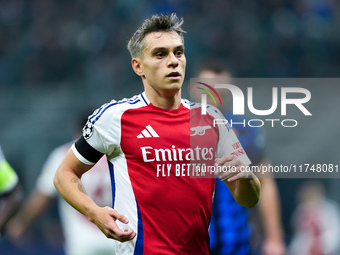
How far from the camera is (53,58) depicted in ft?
47.4

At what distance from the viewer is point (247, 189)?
12.7ft

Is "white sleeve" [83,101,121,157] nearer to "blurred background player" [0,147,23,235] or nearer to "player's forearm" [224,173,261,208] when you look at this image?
"player's forearm" [224,173,261,208]

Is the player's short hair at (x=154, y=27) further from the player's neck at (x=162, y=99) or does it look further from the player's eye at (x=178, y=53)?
the player's neck at (x=162, y=99)

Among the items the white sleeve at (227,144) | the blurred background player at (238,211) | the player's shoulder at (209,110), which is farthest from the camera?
the blurred background player at (238,211)

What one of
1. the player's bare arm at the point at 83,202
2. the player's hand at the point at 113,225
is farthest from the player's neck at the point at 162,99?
the player's hand at the point at 113,225

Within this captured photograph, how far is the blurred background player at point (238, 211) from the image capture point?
5.67 metres

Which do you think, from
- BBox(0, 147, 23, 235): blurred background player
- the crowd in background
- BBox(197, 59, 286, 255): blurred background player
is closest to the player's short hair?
BBox(197, 59, 286, 255): blurred background player

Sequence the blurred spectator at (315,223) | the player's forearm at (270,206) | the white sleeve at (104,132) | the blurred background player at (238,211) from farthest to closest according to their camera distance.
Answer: the blurred spectator at (315,223)
the player's forearm at (270,206)
the blurred background player at (238,211)
the white sleeve at (104,132)

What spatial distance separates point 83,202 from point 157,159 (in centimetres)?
51

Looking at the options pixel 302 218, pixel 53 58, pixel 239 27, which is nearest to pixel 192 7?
pixel 239 27

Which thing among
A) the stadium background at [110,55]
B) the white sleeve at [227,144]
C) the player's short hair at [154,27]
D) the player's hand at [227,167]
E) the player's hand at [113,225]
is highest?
the stadium background at [110,55]

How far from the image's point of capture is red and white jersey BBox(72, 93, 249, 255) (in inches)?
150

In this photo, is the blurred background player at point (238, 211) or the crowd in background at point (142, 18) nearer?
the blurred background player at point (238, 211)

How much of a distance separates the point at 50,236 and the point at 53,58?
4408 mm
